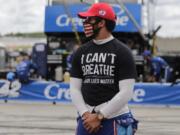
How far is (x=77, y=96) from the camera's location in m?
4.73

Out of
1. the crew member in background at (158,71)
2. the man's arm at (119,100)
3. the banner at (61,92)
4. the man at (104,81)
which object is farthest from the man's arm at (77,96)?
the crew member in background at (158,71)

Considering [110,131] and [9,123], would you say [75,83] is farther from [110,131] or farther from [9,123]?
[9,123]

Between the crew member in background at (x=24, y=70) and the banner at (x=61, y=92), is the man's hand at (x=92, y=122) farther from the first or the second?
the crew member in background at (x=24, y=70)

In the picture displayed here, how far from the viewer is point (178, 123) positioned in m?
13.6

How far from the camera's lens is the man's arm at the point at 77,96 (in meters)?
4.64

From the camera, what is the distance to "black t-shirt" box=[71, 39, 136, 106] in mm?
4664

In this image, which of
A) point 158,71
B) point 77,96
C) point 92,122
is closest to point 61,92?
point 158,71

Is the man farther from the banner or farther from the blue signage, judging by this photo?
the blue signage

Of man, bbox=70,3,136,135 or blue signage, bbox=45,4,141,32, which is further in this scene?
blue signage, bbox=45,4,141,32

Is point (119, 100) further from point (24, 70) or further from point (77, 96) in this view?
point (24, 70)

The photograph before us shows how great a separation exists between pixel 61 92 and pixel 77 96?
14.4 metres

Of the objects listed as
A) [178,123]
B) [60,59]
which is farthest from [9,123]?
[60,59]

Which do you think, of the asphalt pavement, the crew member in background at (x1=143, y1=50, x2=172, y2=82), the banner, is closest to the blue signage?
the crew member in background at (x1=143, y1=50, x2=172, y2=82)

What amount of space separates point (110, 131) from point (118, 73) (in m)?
0.48
